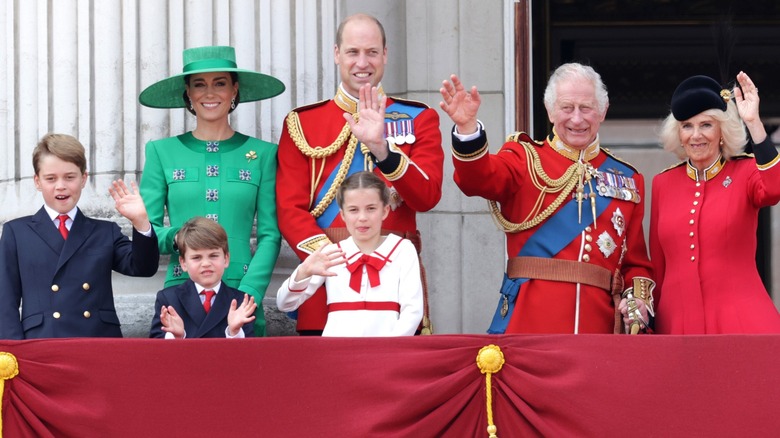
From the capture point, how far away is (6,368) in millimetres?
4973

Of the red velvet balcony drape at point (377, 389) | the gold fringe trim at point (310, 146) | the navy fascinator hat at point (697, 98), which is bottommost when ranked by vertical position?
the red velvet balcony drape at point (377, 389)

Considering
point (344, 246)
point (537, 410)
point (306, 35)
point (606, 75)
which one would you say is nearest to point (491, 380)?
point (537, 410)

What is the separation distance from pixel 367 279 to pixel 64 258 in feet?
3.35

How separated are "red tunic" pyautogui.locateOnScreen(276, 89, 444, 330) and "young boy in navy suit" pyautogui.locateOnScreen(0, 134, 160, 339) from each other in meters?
0.54

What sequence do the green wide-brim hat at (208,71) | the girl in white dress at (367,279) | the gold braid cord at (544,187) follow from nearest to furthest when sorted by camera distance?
1. the girl in white dress at (367,279)
2. the gold braid cord at (544,187)
3. the green wide-brim hat at (208,71)

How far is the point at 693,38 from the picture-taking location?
28.9ft

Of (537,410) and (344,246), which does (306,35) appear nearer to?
(344,246)

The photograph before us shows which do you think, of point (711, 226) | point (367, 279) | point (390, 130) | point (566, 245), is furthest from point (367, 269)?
point (711, 226)

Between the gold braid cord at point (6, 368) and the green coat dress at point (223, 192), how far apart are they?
37.5 inches

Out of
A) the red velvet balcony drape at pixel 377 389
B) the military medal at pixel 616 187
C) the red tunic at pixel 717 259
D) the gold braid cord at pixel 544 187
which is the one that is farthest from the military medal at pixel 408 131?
the red velvet balcony drape at pixel 377 389

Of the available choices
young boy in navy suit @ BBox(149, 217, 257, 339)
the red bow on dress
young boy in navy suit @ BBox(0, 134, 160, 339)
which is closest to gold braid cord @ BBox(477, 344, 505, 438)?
the red bow on dress

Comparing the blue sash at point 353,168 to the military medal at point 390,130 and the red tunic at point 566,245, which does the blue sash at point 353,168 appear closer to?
the military medal at point 390,130

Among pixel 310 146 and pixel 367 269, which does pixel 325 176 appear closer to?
pixel 310 146

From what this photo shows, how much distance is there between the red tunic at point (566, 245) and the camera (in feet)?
18.9
